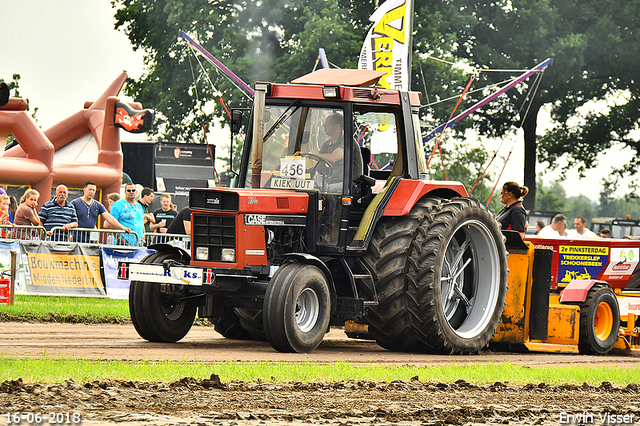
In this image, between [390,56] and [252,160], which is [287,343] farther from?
[390,56]

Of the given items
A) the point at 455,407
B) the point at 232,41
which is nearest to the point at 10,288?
the point at 455,407

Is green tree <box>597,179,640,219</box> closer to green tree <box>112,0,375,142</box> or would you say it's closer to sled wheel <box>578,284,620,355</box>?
green tree <box>112,0,375,142</box>

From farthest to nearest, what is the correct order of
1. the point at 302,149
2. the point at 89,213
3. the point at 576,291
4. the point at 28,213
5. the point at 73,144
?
the point at 73,144, the point at 89,213, the point at 28,213, the point at 576,291, the point at 302,149

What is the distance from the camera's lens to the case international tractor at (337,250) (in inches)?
360

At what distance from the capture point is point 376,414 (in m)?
5.68

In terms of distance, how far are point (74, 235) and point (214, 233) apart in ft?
24.1

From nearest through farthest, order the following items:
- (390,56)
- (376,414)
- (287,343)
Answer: (376,414), (287,343), (390,56)

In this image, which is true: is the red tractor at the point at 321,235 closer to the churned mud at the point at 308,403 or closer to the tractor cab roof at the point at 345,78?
the tractor cab roof at the point at 345,78

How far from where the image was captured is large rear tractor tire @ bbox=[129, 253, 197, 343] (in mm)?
9570

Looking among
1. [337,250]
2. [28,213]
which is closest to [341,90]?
[337,250]

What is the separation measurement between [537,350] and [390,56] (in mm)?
11987

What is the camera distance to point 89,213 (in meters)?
16.2

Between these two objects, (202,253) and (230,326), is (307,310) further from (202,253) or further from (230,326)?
(230,326)

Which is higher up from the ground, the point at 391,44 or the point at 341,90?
the point at 391,44
